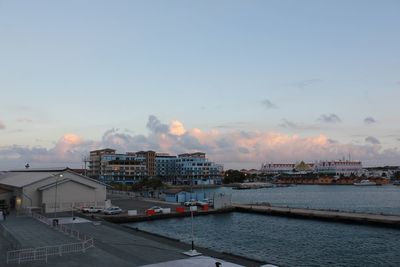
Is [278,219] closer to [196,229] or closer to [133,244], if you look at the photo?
[196,229]

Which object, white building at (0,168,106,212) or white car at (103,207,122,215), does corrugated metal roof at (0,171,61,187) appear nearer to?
white building at (0,168,106,212)

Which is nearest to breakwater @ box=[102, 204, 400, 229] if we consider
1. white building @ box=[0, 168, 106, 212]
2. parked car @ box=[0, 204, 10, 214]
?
white building @ box=[0, 168, 106, 212]

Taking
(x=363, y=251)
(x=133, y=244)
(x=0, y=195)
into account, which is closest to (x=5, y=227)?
(x=133, y=244)

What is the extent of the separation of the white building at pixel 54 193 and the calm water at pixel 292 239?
856 cm

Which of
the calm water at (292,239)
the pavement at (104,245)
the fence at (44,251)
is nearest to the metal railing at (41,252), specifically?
the fence at (44,251)

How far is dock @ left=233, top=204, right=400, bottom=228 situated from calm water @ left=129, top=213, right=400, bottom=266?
149cm

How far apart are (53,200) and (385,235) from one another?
40.9 metres

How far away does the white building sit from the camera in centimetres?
4997

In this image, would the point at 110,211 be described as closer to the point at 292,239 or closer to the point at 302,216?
the point at 292,239

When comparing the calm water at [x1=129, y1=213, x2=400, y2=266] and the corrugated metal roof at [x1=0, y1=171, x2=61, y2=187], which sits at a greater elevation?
the corrugated metal roof at [x1=0, y1=171, x2=61, y2=187]

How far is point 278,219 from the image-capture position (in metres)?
60.2

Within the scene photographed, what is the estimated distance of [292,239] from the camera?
43219 mm

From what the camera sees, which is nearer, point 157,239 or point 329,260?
point 157,239

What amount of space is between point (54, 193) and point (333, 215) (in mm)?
38929
